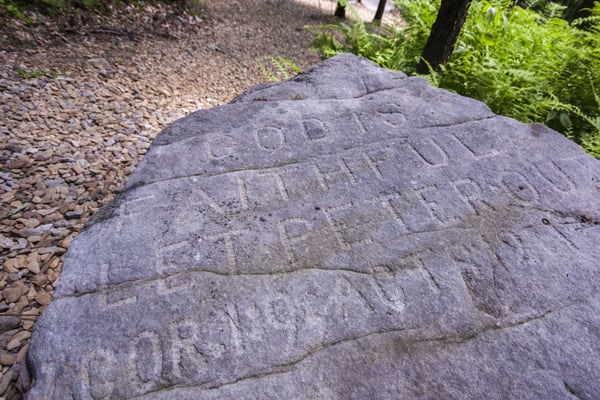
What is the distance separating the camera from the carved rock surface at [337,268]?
140 cm

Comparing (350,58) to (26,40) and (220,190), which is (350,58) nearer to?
(220,190)

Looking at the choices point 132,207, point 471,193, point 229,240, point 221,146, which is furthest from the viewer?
point 221,146

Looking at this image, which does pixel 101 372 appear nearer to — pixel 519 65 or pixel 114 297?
pixel 114 297

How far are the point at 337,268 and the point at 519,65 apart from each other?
2.99m

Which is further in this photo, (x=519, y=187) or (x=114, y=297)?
(x=519, y=187)

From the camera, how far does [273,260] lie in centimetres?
173

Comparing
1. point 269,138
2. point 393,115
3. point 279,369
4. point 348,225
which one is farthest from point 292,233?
point 393,115

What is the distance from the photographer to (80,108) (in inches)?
144

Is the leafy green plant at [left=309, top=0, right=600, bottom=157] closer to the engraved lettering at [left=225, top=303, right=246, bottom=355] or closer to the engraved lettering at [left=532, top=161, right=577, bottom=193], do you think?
the engraved lettering at [left=532, top=161, right=577, bottom=193]

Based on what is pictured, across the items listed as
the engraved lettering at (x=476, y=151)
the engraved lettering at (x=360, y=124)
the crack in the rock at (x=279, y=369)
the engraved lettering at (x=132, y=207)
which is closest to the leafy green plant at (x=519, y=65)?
the engraved lettering at (x=476, y=151)

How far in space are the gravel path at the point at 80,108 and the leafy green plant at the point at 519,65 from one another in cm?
196

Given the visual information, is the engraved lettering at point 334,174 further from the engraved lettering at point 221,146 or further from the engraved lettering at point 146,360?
the engraved lettering at point 146,360

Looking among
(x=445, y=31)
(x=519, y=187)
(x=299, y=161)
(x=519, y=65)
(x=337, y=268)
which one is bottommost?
(x=337, y=268)

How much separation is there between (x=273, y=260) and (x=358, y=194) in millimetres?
613
